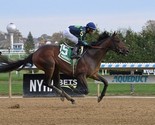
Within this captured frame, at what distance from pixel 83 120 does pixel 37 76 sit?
29.4 ft

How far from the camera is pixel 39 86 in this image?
18.7 meters

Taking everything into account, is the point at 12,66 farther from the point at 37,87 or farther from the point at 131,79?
the point at 131,79

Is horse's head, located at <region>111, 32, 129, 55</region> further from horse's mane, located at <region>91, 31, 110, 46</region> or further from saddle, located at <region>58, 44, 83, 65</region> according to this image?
saddle, located at <region>58, 44, 83, 65</region>

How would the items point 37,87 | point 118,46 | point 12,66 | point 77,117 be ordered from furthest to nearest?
point 37,87 → point 12,66 → point 118,46 → point 77,117

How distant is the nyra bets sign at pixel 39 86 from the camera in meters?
18.7

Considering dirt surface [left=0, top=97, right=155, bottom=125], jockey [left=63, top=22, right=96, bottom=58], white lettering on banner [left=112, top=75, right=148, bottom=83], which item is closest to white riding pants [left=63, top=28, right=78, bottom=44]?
jockey [left=63, top=22, right=96, bottom=58]

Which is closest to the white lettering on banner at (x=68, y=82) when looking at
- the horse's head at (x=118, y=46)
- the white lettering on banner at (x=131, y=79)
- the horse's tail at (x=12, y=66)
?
the white lettering on banner at (x=131, y=79)

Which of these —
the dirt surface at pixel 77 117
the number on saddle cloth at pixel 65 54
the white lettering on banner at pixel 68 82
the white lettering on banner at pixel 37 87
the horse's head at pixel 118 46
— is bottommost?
the white lettering on banner at pixel 37 87

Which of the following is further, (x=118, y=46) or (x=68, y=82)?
(x=68, y=82)

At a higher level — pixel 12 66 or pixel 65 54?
pixel 65 54

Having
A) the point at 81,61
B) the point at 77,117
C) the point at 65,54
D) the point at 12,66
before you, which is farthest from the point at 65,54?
the point at 77,117

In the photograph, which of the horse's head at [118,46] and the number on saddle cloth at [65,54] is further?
the horse's head at [118,46]

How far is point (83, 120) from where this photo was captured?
32.9ft

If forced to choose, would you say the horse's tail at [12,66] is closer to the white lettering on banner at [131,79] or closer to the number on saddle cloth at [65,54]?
the number on saddle cloth at [65,54]
